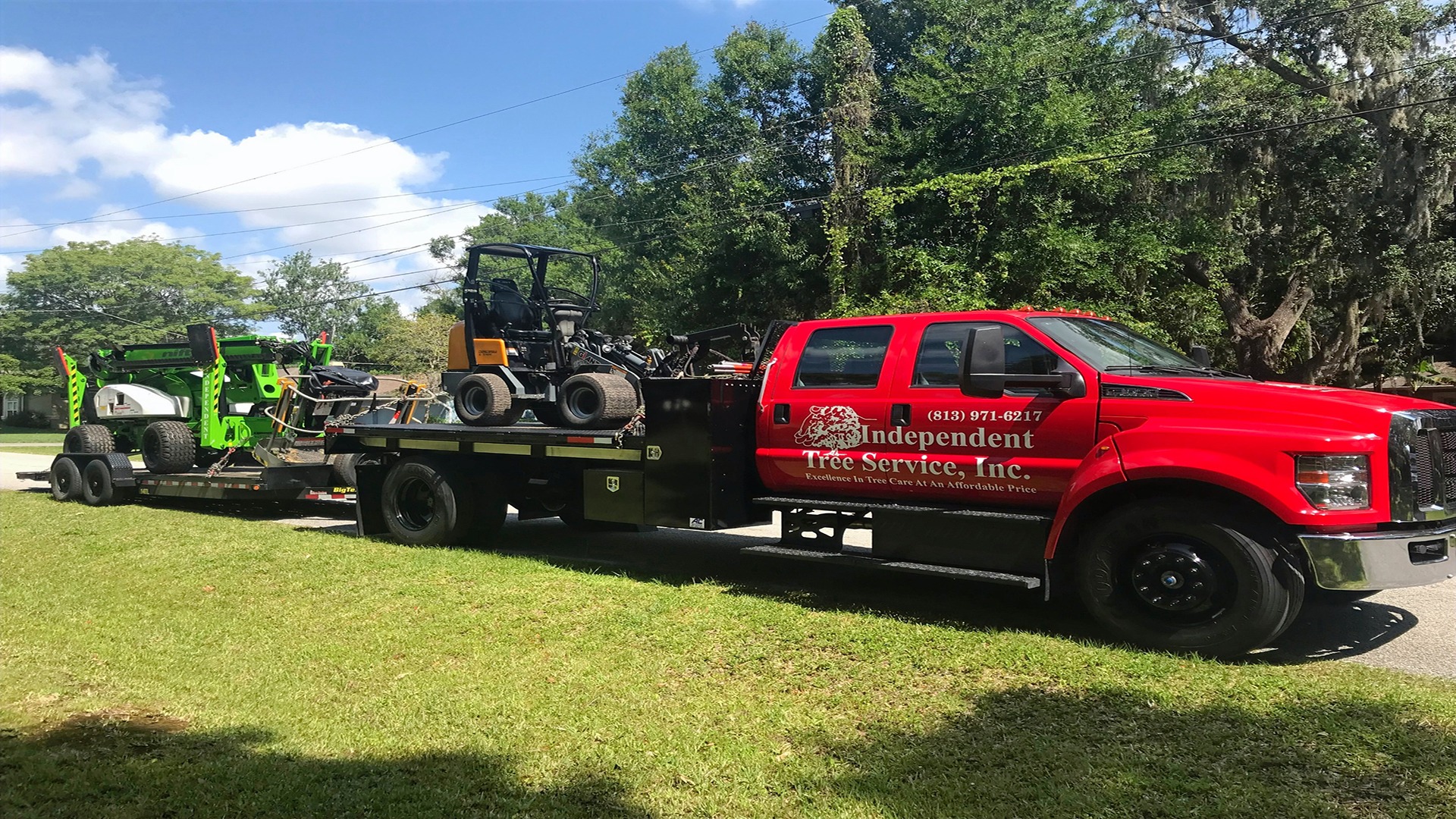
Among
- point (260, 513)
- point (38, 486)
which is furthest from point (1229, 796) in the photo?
point (38, 486)

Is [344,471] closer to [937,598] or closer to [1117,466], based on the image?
[937,598]

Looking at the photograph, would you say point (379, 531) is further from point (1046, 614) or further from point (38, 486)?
point (38, 486)

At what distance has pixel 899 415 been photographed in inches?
262

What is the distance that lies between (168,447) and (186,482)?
74cm

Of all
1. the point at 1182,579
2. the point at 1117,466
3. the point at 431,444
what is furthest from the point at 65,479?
the point at 1182,579

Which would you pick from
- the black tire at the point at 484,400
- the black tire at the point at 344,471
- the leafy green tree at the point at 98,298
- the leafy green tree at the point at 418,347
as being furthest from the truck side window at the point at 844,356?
the leafy green tree at the point at 98,298

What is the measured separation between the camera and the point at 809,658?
5.61 m

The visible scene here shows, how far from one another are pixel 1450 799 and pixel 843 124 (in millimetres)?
22615

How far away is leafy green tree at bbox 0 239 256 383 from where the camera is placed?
4888 cm

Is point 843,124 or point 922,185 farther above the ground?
point 843,124

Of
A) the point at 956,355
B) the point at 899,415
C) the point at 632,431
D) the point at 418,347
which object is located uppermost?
the point at 418,347

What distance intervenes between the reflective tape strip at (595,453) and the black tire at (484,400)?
4.25ft

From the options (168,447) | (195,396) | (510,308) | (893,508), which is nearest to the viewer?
(893,508)

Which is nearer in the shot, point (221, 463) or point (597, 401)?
point (597, 401)
